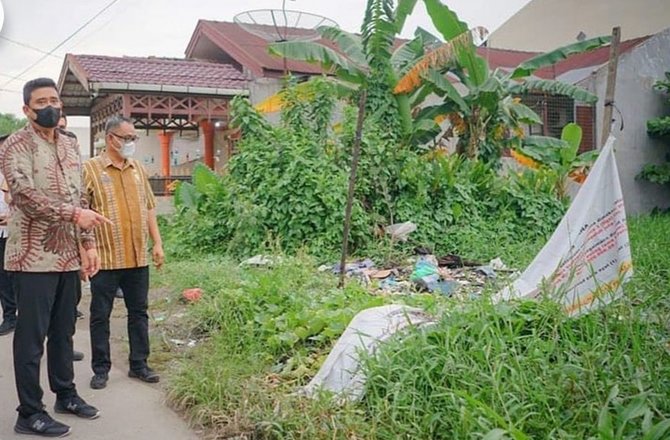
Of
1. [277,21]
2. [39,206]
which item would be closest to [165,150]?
[277,21]

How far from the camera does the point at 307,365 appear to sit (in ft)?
12.7

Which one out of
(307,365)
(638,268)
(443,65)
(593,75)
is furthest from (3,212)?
(593,75)

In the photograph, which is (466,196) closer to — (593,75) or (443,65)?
(443,65)

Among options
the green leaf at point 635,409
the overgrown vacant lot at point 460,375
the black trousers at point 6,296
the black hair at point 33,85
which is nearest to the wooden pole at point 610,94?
the overgrown vacant lot at point 460,375

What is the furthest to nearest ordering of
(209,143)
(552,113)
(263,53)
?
1. (552,113)
2. (209,143)
3. (263,53)

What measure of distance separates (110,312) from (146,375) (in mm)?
479

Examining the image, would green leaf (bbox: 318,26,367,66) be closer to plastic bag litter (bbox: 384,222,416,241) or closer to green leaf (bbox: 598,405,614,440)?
plastic bag litter (bbox: 384,222,416,241)

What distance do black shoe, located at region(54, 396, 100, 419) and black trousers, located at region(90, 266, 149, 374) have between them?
528mm

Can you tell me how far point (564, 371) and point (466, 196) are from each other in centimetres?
632

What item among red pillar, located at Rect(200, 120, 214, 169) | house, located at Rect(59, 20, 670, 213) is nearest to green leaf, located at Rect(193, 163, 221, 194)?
house, located at Rect(59, 20, 670, 213)

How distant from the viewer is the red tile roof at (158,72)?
1180 centimetres

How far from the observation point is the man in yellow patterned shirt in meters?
3.92

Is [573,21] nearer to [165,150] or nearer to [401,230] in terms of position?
[401,230]

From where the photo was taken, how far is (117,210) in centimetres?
397
